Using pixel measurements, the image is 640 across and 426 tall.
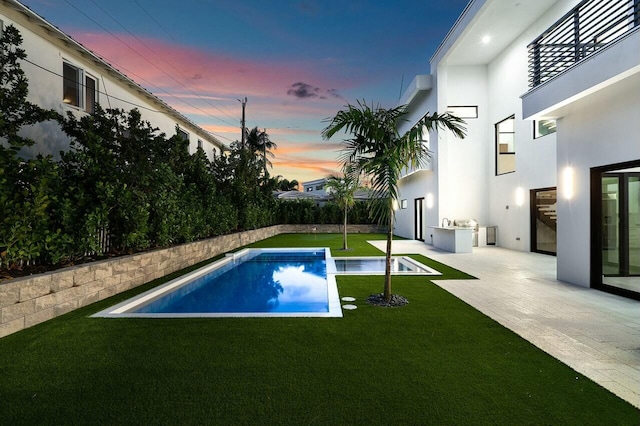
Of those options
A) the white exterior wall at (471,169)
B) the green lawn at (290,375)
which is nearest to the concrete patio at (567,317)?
the green lawn at (290,375)

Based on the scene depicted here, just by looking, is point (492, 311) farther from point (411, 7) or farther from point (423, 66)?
point (411, 7)

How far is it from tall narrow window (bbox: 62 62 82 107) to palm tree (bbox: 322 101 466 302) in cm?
793

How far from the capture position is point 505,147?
14.2 m

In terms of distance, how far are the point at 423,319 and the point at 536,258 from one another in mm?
8208

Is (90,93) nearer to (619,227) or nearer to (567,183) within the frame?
(567,183)

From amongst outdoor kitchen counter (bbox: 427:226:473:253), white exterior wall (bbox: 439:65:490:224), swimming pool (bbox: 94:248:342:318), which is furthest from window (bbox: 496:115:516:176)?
swimming pool (bbox: 94:248:342:318)

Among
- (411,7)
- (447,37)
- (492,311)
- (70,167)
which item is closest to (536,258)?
(492,311)

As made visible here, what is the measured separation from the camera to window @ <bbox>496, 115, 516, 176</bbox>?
544 inches

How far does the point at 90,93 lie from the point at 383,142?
30.9 ft

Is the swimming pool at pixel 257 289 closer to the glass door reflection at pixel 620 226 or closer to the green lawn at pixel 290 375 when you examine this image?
the green lawn at pixel 290 375

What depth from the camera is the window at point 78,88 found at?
9.22 metres

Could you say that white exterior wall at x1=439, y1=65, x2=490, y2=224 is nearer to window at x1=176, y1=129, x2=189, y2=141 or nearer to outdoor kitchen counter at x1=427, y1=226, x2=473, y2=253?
outdoor kitchen counter at x1=427, y1=226, x2=473, y2=253

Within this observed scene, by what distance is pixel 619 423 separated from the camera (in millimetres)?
2377

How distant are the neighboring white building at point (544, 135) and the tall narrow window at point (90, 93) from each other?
34.7 feet
